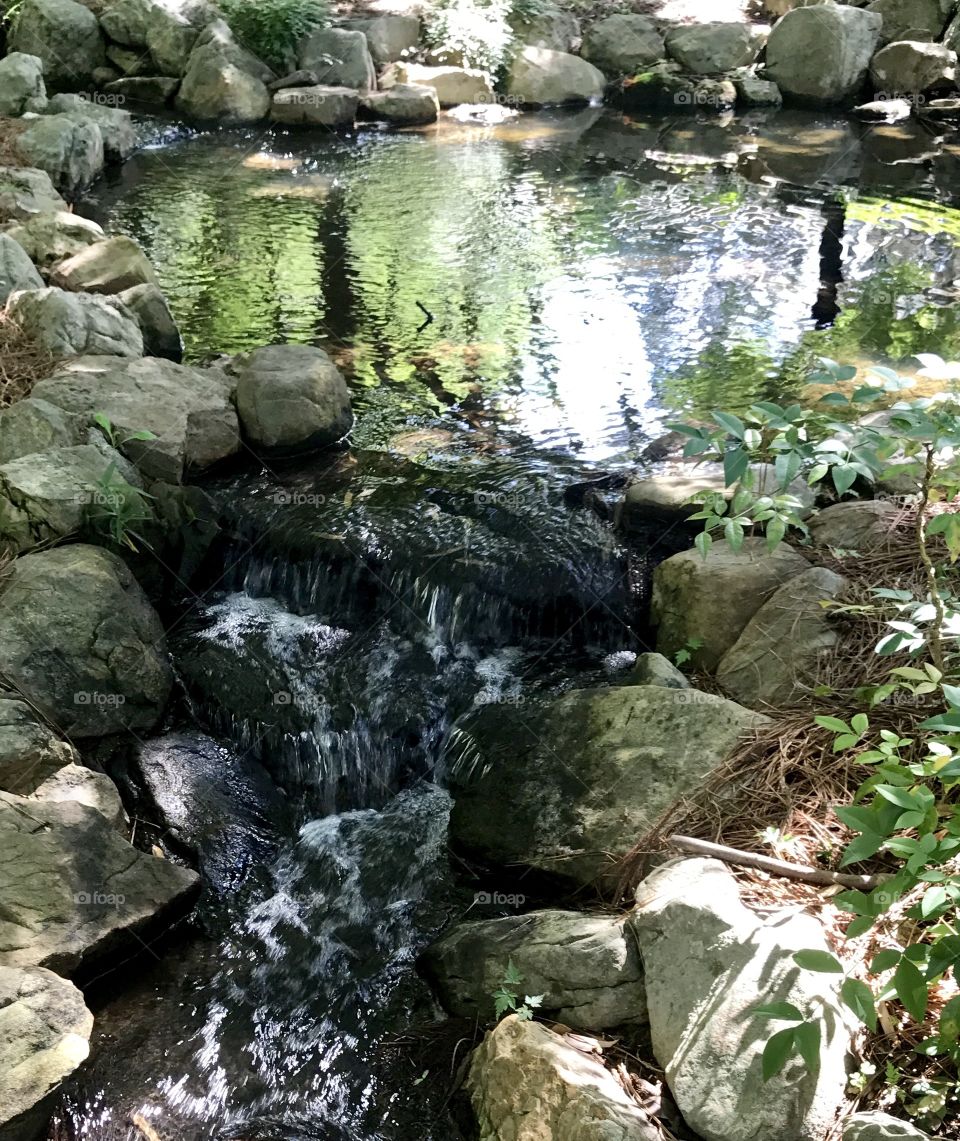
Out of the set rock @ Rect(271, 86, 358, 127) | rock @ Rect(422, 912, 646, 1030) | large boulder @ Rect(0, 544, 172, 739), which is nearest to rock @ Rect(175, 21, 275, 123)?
rock @ Rect(271, 86, 358, 127)

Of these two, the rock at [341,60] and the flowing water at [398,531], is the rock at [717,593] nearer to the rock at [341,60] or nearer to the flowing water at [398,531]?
the flowing water at [398,531]

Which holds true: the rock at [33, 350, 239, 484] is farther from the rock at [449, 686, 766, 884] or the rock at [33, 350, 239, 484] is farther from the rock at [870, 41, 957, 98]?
the rock at [870, 41, 957, 98]

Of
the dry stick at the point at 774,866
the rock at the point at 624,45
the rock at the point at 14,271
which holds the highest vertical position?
the rock at the point at 624,45

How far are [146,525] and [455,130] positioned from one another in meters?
9.24

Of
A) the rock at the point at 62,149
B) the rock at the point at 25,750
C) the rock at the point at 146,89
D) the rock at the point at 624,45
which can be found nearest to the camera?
the rock at the point at 25,750

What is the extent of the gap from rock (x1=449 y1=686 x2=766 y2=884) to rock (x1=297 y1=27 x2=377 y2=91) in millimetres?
11270

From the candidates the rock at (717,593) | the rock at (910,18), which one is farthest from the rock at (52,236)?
the rock at (910,18)

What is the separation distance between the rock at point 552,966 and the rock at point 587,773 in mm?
287

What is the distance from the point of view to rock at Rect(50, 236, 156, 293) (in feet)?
21.3

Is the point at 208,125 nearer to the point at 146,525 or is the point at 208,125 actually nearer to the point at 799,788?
the point at 146,525

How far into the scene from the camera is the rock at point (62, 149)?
31.6 ft

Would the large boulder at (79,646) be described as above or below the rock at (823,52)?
below

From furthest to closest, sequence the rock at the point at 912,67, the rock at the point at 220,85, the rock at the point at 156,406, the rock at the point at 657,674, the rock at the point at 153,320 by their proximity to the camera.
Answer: the rock at the point at 912,67, the rock at the point at 220,85, the rock at the point at 153,320, the rock at the point at 156,406, the rock at the point at 657,674

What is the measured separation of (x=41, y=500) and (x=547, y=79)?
36.3 feet
